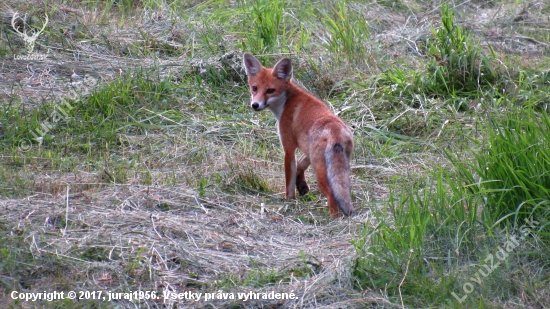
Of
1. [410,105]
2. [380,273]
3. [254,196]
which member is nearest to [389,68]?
[410,105]

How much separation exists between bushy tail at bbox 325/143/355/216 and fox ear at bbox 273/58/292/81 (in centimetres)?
127

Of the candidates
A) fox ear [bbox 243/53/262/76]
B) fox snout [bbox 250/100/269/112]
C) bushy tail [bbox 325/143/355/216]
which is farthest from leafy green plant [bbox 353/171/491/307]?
fox ear [bbox 243/53/262/76]

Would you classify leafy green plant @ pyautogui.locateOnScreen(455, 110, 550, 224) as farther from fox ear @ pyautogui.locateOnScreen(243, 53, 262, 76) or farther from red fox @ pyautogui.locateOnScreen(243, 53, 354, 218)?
fox ear @ pyautogui.locateOnScreen(243, 53, 262, 76)

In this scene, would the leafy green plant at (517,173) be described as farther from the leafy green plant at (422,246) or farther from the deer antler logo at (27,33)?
the deer antler logo at (27,33)

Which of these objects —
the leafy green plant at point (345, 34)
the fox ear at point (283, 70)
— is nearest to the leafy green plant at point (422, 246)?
the fox ear at point (283, 70)

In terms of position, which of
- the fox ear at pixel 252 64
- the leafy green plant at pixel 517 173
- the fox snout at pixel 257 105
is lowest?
the fox snout at pixel 257 105

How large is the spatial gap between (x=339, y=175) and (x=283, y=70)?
1589 mm

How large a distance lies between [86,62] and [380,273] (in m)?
5.54

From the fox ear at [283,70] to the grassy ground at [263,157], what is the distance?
80cm

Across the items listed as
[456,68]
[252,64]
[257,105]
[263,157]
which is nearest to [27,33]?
[252,64]

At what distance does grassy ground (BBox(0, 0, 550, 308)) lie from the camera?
14.5ft

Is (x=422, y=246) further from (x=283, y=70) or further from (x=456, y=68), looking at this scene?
(x=456, y=68)

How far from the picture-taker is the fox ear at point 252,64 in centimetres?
692

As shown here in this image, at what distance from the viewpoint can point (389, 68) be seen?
861cm
